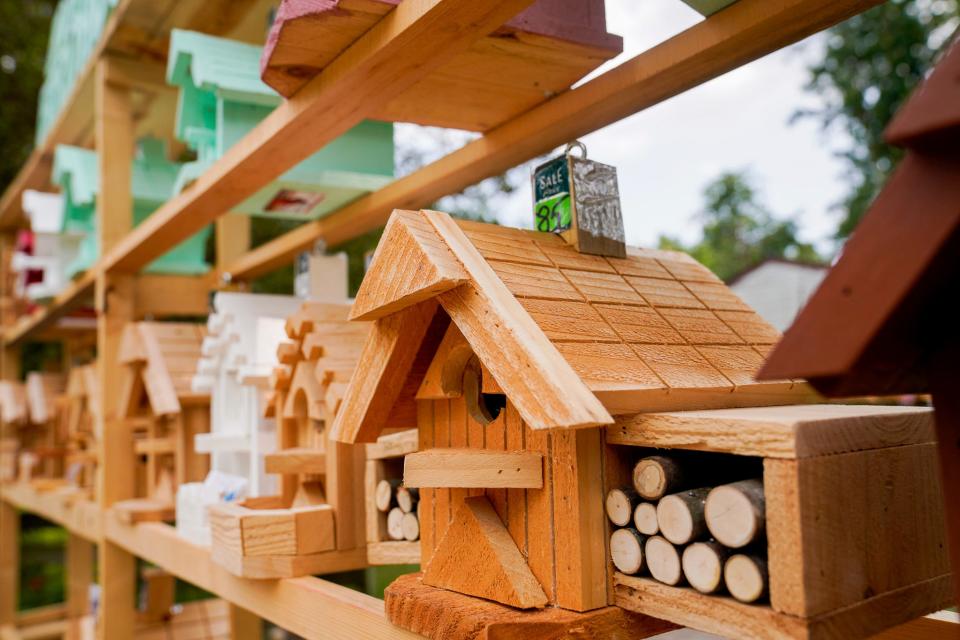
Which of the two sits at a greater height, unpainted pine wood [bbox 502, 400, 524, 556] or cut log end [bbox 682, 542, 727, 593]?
unpainted pine wood [bbox 502, 400, 524, 556]

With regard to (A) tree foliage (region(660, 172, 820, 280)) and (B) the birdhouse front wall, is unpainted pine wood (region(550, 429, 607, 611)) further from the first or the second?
(A) tree foliage (region(660, 172, 820, 280))

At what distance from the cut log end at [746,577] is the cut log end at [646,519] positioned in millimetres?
96

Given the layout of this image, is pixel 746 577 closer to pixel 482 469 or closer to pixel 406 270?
pixel 482 469

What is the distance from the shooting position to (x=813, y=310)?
0.56 meters

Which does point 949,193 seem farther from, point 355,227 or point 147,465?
point 147,465

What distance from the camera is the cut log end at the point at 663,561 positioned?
0.83m

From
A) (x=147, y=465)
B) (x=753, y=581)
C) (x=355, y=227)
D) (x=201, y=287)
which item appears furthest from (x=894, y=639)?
(x=201, y=287)

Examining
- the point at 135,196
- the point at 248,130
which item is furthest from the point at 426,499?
the point at 135,196

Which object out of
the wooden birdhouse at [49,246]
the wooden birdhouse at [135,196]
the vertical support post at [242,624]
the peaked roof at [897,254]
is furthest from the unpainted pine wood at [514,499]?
the wooden birdhouse at [49,246]

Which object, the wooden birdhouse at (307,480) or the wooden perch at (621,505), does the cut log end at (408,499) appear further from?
the wooden perch at (621,505)

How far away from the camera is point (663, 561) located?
838mm

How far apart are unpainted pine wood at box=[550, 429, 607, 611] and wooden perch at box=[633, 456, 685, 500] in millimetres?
54

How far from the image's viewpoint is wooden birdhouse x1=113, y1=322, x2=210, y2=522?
77.7 inches

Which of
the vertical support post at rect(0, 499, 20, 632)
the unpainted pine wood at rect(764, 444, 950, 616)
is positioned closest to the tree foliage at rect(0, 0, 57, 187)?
the vertical support post at rect(0, 499, 20, 632)
